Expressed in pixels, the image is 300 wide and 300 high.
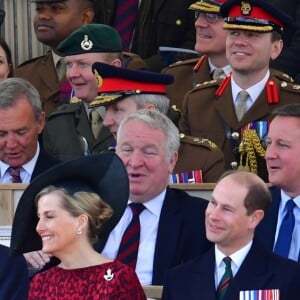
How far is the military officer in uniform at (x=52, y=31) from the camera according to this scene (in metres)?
10.2

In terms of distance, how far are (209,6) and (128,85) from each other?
1274mm

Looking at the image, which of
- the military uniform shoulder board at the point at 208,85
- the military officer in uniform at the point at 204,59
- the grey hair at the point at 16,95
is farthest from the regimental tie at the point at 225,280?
the military officer in uniform at the point at 204,59

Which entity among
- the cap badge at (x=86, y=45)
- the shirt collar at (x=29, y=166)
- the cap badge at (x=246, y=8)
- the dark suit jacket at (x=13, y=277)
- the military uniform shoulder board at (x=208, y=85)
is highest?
the cap badge at (x=246, y=8)

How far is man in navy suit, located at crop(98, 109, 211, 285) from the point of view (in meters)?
7.44

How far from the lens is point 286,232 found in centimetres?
742

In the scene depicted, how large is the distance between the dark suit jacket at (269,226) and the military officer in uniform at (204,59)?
6.80ft

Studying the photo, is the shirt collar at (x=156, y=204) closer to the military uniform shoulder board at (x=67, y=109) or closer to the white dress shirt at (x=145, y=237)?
the white dress shirt at (x=145, y=237)

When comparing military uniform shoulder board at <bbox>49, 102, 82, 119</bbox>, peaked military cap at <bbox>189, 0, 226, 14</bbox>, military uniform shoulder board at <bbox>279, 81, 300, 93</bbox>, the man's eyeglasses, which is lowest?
military uniform shoulder board at <bbox>49, 102, 82, 119</bbox>

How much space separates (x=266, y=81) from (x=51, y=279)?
2643mm

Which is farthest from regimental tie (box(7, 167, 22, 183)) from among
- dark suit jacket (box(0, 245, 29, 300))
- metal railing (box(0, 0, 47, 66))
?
metal railing (box(0, 0, 47, 66))

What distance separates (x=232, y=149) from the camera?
28.8 ft

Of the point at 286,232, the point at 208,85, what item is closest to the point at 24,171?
Result: the point at 208,85

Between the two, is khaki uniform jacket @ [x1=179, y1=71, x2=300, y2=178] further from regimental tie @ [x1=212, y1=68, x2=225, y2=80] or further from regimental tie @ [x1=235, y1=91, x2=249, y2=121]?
regimental tie @ [x1=212, y1=68, x2=225, y2=80]

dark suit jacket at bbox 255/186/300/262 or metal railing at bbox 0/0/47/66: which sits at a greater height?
metal railing at bbox 0/0/47/66
